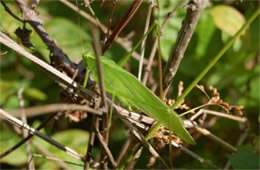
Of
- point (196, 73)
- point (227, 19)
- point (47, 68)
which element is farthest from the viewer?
point (196, 73)

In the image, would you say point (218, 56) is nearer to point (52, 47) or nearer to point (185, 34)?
point (185, 34)

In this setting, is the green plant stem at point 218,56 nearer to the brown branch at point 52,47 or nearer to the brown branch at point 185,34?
the brown branch at point 185,34

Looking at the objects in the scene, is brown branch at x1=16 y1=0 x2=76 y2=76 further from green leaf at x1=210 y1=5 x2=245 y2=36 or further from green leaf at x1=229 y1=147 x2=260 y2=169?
green leaf at x1=210 y1=5 x2=245 y2=36

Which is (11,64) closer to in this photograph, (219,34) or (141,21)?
(141,21)

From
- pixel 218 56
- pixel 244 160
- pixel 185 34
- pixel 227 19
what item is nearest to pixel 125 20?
pixel 185 34

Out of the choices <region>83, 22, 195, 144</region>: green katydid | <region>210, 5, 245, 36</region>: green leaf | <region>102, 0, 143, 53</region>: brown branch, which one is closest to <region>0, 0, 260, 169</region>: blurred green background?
<region>210, 5, 245, 36</region>: green leaf

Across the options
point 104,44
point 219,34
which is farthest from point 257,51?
point 104,44

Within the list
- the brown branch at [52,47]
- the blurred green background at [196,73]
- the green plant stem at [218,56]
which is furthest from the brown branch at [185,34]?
the blurred green background at [196,73]
